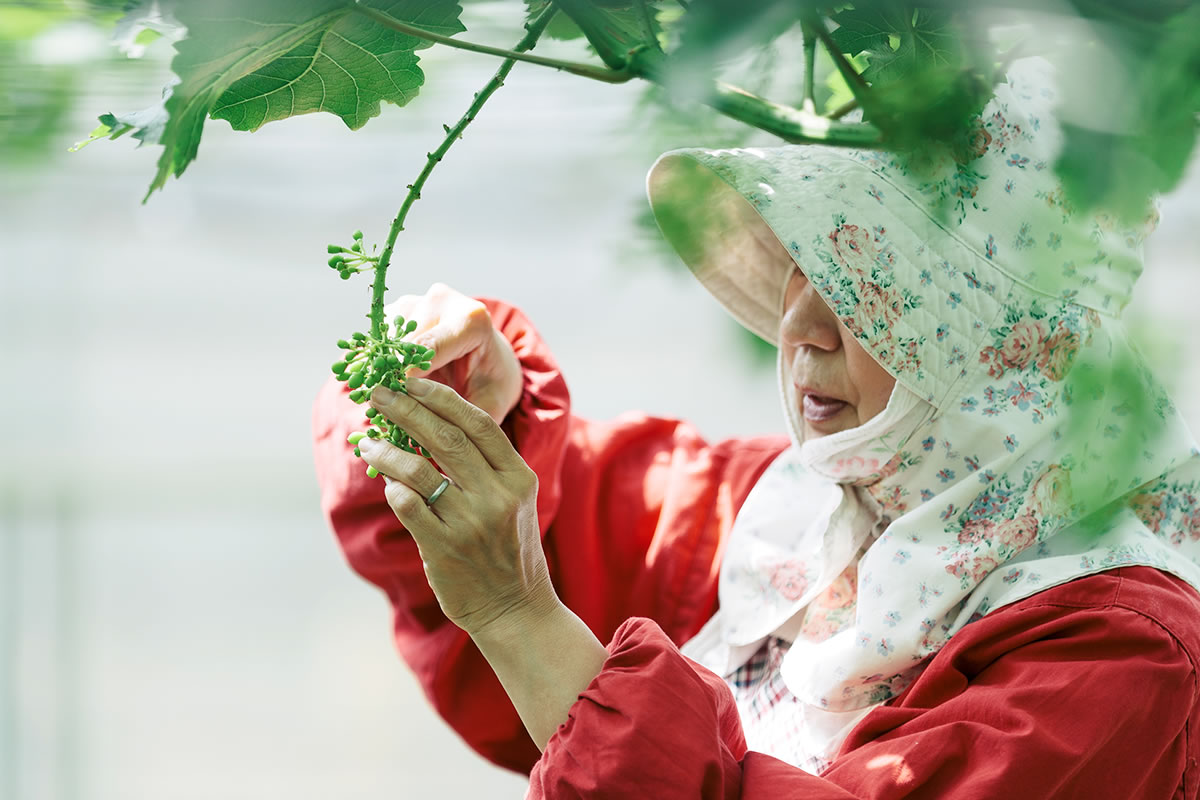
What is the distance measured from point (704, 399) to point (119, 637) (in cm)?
159

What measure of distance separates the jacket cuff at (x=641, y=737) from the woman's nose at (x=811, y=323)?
24 centimetres

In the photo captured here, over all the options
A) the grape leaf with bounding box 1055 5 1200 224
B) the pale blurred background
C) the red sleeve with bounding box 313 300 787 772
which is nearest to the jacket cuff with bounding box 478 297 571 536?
the red sleeve with bounding box 313 300 787 772

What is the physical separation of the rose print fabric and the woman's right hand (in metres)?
0.16

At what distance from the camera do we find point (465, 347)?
0.75 metres

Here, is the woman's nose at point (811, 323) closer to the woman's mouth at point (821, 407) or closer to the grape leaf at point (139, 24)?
the woman's mouth at point (821, 407)

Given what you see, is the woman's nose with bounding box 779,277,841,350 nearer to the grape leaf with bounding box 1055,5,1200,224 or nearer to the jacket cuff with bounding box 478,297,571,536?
the jacket cuff with bounding box 478,297,571,536

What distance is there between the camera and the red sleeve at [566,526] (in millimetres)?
851

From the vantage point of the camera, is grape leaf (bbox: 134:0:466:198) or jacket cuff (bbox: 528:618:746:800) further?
jacket cuff (bbox: 528:618:746:800)

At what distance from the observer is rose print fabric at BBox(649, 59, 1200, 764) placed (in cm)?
66

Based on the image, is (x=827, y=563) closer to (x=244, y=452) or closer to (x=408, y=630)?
(x=408, y=630)

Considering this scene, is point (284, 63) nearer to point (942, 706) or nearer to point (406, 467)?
point (406, 467)

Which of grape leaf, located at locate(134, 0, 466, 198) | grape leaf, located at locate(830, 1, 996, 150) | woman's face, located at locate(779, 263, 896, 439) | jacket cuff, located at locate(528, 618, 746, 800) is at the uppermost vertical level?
grape leaf, located at locate(830, 1, 996, 150)

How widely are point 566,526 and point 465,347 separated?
25cm

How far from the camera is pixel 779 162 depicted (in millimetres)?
685
